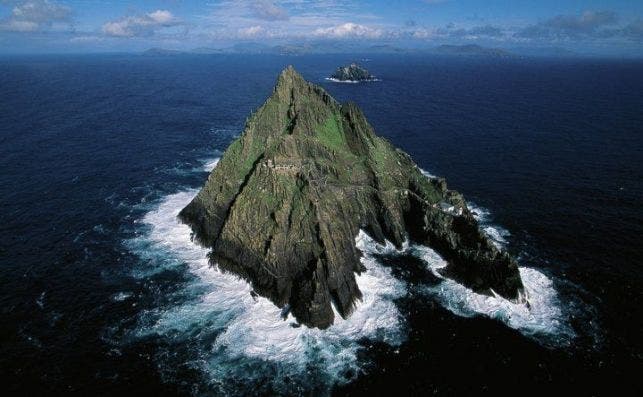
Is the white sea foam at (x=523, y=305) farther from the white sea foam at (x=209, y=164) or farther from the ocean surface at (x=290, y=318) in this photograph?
the white sea foam at (x=209, y=164)

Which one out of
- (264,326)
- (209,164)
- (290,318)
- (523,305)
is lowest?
(264,326)

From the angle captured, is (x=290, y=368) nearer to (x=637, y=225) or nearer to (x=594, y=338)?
(x=594, y=338)

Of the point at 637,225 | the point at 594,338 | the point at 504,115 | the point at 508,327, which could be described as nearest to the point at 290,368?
the point at 508,327

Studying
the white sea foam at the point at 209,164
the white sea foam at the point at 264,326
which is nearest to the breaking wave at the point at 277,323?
the white sea foam at the point at 264,326

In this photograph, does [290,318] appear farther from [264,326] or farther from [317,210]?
[317,210]

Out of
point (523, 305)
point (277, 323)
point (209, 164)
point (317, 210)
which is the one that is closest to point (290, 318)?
point (277, 323)

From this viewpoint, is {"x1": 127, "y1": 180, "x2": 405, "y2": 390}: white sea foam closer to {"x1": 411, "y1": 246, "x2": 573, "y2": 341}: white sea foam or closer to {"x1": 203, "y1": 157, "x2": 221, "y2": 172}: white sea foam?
{"x1": 411, "y1": 246, "x2": 573, "y2": 341}: white sea foam
